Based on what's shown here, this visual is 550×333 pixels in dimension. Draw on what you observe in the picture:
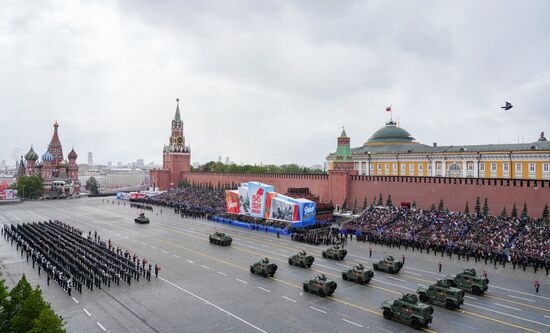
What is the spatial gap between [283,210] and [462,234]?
16.4 m

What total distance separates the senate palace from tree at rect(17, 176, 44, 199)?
201 ft

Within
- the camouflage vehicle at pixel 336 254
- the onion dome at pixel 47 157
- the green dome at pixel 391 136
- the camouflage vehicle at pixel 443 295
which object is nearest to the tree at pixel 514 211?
the camouflage vehicle at pixel 336 254

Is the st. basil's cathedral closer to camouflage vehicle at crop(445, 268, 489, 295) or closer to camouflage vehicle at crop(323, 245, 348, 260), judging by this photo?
camouflage vehicle at crop(323, 245, 348, 260)

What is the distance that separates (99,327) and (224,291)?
6064 mm

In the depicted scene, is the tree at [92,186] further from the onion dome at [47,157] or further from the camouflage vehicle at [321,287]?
the camouflage vehicle at [321,287]

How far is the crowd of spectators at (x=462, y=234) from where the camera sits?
25.6m

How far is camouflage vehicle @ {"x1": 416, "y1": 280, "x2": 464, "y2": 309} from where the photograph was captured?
656 inches

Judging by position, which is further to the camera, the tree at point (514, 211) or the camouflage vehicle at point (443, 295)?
the tree at point (514, 211)

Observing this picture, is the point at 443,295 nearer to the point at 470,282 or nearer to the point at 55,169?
the point at 470,282

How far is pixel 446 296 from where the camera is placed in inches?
663

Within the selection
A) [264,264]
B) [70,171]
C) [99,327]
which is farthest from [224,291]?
[70,171]

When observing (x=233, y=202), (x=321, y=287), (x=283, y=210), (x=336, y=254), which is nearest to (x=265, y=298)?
(x=321, y=287)

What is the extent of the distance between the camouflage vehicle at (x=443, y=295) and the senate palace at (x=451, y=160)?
29.8 metres

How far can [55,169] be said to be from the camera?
292ft
